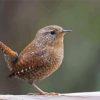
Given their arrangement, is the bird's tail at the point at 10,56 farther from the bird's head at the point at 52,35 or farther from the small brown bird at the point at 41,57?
the bird's head at the point at 52,35

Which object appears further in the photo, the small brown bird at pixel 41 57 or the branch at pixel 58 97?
the small brown bird at pixel 41 57

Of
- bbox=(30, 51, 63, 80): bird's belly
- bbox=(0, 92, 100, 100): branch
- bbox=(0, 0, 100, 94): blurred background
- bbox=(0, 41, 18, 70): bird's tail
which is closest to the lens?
bbox=(0, 92, 100, 100): branch

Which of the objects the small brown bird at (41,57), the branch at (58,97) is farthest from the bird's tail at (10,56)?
the branch at (58,97)

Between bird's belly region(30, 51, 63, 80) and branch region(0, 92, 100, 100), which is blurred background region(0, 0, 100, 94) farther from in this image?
branch region(0, 92, 100, 100)

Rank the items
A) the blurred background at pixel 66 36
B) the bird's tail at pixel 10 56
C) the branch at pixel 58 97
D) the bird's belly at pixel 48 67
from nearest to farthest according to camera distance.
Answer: the branch at pixel 58 97
the bird's belly at pixel 48 67
the bird's tail at pixel 10 56
the blurred background at pixel 66 36

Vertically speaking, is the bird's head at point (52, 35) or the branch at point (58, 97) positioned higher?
the bird's head at point (52, 35)

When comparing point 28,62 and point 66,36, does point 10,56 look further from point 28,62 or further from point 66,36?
point 66,36

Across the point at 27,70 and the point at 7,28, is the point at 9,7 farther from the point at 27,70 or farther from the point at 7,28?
the point at 27,70

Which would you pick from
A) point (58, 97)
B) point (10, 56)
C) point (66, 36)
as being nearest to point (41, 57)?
point (10, 56)

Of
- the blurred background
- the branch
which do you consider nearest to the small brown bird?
the branch
